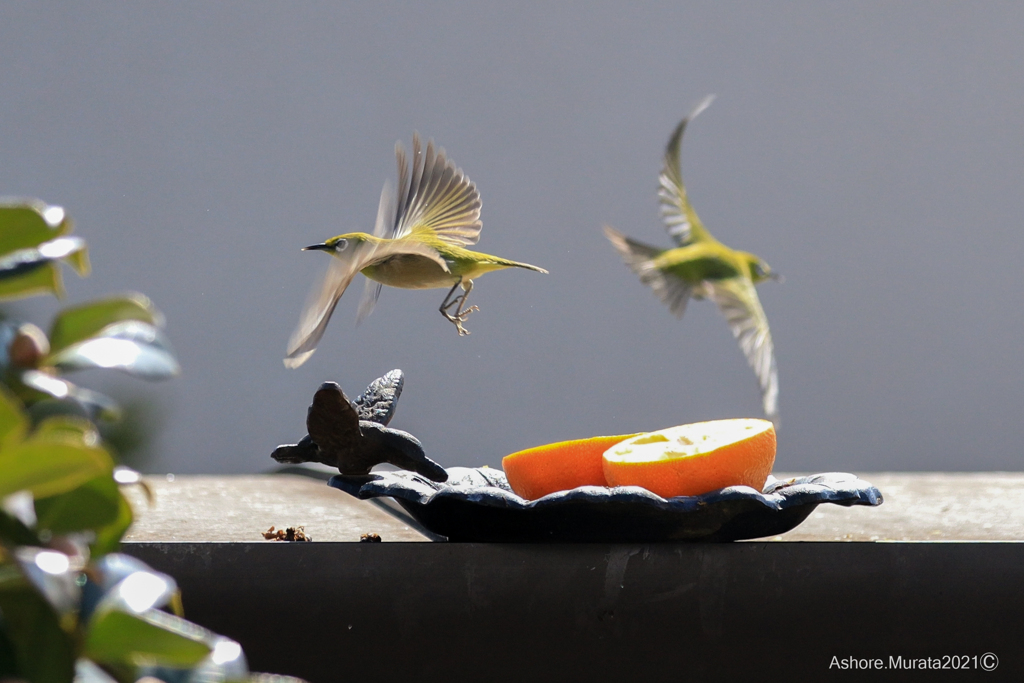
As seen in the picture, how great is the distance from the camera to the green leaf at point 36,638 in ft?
1.06

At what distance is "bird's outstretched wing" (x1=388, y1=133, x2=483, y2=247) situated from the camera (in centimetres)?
154

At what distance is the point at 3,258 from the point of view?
0.38 meters

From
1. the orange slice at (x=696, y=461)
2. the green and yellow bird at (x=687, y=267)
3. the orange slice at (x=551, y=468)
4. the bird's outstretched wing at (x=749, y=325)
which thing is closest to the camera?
the orange slice at (x=696, y=461)

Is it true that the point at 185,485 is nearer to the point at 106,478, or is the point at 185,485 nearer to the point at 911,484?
the point at 911,484

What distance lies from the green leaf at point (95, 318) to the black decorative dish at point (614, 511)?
710mm

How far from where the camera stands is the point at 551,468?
4.12 feet

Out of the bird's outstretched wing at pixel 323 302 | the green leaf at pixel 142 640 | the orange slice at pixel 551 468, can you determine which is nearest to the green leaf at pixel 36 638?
the green leaf at pixel 142 640

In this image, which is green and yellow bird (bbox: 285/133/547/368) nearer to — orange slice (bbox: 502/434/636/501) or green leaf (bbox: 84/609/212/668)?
orange slice (bbox: 502/434/636/501)

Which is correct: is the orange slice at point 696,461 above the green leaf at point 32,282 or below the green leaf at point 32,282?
below

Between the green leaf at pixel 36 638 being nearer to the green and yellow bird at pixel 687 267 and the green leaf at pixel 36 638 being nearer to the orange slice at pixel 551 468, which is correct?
the orange slice at pixel 551 468

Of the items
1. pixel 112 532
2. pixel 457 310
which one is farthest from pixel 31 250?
pixel 457 310

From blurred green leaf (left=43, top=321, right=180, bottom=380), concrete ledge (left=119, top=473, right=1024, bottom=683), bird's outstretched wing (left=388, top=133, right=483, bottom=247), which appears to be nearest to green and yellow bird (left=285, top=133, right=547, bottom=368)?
bird's outstretched wing (left=388, top=133, right=483, bottom=247)

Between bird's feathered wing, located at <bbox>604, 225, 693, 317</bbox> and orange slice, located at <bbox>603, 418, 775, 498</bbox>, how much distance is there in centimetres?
55

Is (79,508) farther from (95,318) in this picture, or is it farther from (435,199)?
(435,199)
